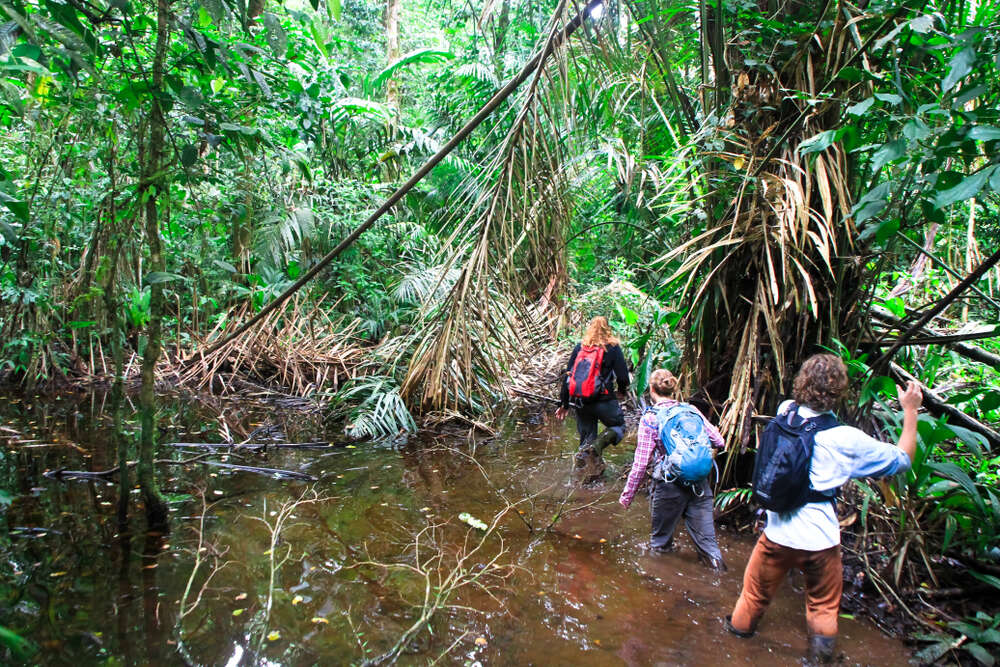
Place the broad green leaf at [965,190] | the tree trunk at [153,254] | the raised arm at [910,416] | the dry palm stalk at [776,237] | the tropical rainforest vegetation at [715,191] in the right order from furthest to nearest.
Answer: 1. the dry palm stalk at [776,237]
2. the tree trunk at [153,254]
3. the tropical rainforest vegetation at [715,191]
4. the raised arm at [910,416]
5. the broad green leaf at [965,190]

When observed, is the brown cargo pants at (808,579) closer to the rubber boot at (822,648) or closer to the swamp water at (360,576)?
the rubber boot at (822,648)

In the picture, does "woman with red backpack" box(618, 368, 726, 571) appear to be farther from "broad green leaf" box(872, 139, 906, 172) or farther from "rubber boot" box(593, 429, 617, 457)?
"broad green leaf" box(872, 139, 906, 172)

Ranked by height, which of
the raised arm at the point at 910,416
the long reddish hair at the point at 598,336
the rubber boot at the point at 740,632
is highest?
the raised arm at the point at 910,416

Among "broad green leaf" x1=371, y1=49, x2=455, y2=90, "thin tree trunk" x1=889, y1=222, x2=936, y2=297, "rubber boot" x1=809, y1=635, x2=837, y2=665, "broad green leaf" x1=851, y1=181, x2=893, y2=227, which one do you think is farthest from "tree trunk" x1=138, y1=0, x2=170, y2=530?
"broad green leaf" x1=371, y1=49, x2=455, y2=90

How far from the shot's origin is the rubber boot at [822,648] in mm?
2824

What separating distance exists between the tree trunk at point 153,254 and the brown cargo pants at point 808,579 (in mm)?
3527

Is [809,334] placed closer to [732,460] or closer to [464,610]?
[732,460]

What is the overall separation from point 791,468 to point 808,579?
61 centimetres

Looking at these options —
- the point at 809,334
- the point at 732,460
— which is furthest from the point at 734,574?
the point at 809,334

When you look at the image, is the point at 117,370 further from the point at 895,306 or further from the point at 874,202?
the point at 895,306

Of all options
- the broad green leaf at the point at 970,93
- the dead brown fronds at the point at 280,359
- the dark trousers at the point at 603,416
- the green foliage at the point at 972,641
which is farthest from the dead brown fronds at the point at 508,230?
the dead brown fronds at the point at 280,359

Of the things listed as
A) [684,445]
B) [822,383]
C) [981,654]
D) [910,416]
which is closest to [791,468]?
[822,383]

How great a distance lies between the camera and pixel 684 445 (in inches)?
150

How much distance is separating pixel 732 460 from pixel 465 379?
2053 millimetres
